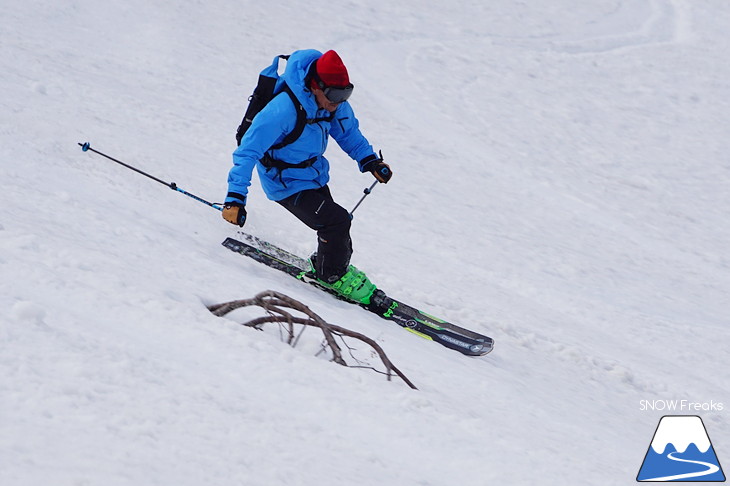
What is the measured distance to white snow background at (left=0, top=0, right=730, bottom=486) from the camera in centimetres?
317

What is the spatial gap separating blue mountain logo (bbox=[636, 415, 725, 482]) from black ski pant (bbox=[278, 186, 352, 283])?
289cm

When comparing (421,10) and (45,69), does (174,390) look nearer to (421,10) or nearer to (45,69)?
(45,69)

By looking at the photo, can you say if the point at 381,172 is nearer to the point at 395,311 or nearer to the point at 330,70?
the point at 395,311

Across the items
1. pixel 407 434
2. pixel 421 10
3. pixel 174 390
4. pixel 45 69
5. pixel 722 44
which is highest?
pixel 722 44

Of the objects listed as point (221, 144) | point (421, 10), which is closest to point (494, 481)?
point (221, 144)

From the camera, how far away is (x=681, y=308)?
884cm

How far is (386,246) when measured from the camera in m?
8.77

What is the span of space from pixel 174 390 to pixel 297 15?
1598 cm

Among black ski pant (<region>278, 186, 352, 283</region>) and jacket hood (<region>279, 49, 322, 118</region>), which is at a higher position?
jacket hood (<region>279, 49, 322, 118</region>)

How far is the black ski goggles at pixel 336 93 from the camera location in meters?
5.89

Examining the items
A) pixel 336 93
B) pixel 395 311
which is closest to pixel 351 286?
pixel 395 311

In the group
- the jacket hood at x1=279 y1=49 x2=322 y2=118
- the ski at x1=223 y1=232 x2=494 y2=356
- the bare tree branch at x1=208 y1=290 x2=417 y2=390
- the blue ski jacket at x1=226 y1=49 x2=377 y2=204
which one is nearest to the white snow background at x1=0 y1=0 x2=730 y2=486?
the bare tree branch at x1=208 y1=290 x2=417 y2=390

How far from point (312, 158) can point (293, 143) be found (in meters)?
0.28

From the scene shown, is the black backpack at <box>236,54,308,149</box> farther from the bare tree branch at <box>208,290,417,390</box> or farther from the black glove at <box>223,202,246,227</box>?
the bare tree branch at <box>208,290,417,390</box>
